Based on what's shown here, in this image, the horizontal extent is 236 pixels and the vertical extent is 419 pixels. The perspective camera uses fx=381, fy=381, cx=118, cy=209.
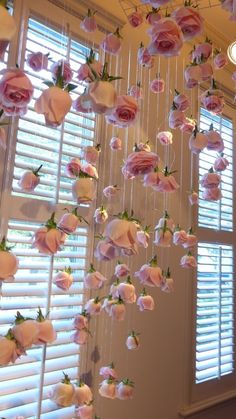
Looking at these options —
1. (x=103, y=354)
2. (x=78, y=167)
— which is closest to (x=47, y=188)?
(x=78, y=167)

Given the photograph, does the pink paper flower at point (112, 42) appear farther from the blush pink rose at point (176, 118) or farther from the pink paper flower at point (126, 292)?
the pink paper flower at point (126, 292)

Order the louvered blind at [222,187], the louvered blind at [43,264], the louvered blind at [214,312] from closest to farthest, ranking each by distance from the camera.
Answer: the louvered blind at [43,264], the louvered blind at [214,312], the louvered blind at [222,187]

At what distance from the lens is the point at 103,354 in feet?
5.18

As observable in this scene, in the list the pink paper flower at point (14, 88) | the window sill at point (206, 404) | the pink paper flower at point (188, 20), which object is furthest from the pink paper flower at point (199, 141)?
the window sill at point (206, 404)

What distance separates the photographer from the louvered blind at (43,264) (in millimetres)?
1284

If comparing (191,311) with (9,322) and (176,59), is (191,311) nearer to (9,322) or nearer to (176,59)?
(9,322)

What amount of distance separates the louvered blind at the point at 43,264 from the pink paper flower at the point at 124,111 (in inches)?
22.2

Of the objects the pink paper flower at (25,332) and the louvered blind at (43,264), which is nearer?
the pink paper flower at (25,332)

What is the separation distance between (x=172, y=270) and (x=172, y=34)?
143 centimetres

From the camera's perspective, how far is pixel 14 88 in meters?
0.66

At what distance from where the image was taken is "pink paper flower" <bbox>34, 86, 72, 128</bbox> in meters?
0.69

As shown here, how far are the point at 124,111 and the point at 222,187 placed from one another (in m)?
1.80

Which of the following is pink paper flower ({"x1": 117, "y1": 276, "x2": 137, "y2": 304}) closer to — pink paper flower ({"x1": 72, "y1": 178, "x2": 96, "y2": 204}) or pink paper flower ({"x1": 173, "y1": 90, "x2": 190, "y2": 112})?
pink paper flower ({"x1": 72, "y1": 178, "x2": 96, "y2": 204})

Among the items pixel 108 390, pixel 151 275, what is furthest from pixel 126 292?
pixel 108 390
